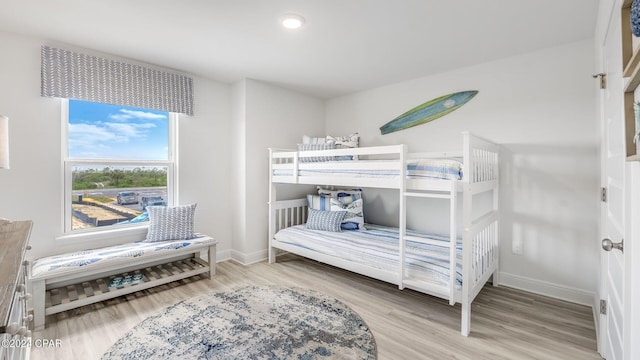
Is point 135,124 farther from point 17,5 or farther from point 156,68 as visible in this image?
point 17,5

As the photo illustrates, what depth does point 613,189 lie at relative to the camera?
4.94 feet

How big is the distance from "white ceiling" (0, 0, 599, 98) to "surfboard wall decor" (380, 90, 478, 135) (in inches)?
12.6

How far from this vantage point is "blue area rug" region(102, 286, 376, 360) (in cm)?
189

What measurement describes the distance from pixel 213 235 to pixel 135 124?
1573 millimetres

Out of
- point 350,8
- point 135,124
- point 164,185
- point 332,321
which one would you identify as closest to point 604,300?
point 332,321

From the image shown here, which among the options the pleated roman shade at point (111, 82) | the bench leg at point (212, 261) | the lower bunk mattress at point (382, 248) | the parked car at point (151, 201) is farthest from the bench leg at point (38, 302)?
the lower bunk mattress at point (382, 248)

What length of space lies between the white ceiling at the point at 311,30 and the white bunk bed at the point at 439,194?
0.90 meters

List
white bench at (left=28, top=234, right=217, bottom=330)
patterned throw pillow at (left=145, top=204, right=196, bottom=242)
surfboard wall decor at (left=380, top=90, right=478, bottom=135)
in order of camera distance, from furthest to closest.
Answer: surfboard wall decor at (left=380, top=90, right=478, bottom=135), patterned throw pillow at (left=145, top=204, right=196, bottom=242), white bench at (left=28, top=234, right=217, bottom=330)

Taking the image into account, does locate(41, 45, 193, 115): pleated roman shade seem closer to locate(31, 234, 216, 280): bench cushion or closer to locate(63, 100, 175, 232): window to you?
locate(63, 100, 175, 232): window

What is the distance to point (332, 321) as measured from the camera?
2275 millimetres

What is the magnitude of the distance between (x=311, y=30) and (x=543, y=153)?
2.41 metres

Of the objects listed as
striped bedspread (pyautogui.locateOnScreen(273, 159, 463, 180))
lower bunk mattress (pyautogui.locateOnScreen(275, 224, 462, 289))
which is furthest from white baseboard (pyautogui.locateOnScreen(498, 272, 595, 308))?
striped bedspread (pyautogui.locateOnScreen(273, 159, 463, 180))

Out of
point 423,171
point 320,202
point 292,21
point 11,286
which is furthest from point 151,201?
point 423,171

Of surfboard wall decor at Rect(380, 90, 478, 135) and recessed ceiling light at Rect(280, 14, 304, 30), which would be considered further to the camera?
surfboard wall decor at Rect(380, 90, 478, 135)
